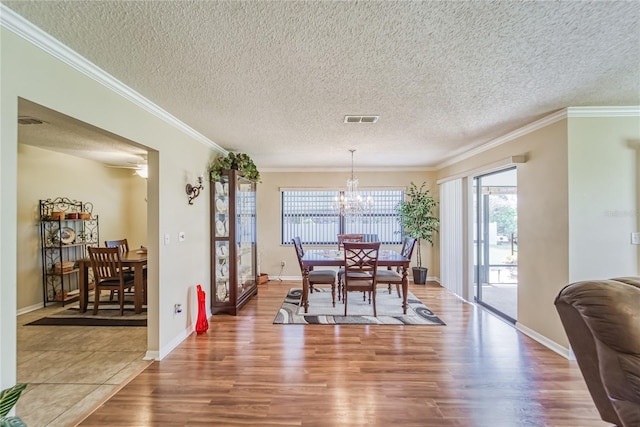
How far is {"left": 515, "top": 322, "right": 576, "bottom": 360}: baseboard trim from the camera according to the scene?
8.50ft

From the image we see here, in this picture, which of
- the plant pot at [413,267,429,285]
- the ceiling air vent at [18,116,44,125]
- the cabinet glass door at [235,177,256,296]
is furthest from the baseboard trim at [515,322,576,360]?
the ceiling air vent at [18,116,44,125]

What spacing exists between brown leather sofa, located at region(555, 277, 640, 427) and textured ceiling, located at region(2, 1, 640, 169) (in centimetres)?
136

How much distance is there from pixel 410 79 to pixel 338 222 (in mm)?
4116

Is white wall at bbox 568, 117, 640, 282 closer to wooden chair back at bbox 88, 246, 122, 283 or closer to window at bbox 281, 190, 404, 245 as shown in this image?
window at bbox 281, 190, 404, 245

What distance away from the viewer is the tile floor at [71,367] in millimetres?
1958

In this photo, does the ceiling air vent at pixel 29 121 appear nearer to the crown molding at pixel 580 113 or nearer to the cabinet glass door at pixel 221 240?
the cabinet glass door at pixel 221 240

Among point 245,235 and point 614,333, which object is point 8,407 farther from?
point 245,235

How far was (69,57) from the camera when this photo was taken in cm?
168

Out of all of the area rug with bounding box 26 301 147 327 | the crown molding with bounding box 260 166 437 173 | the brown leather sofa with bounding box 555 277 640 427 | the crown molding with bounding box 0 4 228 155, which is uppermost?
the crown molding with bounding box 0 4 228 155

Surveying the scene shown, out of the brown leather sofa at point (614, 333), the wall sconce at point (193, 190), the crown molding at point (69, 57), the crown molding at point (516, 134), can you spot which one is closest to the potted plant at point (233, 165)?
the wall sconce at point (193, 190)

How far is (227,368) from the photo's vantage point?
2455 mm

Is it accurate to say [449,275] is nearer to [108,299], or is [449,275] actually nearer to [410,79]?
[410,79]

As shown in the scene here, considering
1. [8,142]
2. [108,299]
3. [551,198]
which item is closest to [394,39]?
[8,142]

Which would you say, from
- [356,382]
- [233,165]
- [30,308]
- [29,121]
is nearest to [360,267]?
[356,382]
